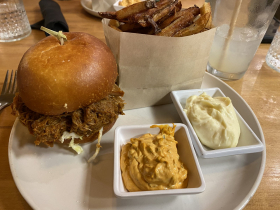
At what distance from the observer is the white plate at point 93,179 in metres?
0.97

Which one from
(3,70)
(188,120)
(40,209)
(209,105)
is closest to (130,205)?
(40,209)

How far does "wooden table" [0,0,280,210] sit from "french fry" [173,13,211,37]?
0.79m

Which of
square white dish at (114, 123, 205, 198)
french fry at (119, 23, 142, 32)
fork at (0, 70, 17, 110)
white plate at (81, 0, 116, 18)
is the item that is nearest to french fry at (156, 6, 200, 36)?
french fry at (119, 23, 142, 32)

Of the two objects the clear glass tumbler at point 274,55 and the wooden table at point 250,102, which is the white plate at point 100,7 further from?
the clear glass tumbler at point 274,55

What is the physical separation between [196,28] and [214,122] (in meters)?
0.61

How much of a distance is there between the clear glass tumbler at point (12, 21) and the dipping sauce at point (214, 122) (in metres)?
2.10

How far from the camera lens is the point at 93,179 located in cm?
108

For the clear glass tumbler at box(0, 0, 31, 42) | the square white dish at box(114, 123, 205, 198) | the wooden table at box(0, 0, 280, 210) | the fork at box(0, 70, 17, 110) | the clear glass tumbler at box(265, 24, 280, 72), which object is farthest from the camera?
the clear glass tumbler at box(0, 0, 31, 42)

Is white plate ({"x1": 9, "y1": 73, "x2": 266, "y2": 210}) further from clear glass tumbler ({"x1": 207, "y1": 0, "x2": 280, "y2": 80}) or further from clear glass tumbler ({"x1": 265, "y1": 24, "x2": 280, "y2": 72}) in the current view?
clear glass tumbler ({"x1": 265, "y1": 24, "x2": 280, "y2": 72})

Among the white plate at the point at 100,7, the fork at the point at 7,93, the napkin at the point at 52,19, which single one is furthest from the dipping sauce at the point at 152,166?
the white plate at the point at 100,7

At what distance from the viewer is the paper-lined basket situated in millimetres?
1256

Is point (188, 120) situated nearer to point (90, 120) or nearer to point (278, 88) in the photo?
point (90, 120)

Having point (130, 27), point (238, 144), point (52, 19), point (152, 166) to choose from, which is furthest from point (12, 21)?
point (238, 144)

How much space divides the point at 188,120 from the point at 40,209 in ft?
3.02
